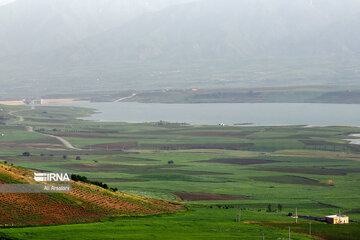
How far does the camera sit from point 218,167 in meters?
136

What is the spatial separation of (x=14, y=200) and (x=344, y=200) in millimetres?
47759

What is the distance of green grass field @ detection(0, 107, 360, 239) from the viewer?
63875 mm

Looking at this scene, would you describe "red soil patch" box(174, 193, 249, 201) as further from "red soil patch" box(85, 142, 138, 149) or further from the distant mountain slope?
→ "red soil patch" box(85, 142, 138, 149)

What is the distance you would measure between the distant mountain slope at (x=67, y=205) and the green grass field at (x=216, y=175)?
8.26 feet

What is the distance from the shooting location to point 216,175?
409 feet

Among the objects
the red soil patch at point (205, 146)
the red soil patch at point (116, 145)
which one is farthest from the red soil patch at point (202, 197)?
the red soil patch at point (116, 145)

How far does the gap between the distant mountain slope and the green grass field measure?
2.52m

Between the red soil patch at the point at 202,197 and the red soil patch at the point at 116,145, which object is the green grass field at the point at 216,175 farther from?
the red soil patch at the point at 202,197

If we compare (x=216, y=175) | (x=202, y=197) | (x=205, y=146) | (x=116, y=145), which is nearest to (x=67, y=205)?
(x=202, y=197)

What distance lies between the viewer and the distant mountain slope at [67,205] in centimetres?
6341

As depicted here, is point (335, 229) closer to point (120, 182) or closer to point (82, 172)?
point (120, 182)

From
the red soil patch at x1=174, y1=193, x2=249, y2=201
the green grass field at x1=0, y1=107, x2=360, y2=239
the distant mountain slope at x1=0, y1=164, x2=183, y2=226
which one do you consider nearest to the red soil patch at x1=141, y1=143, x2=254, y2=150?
the green grass field at x1=0, y1=107, x2=360, y2=239

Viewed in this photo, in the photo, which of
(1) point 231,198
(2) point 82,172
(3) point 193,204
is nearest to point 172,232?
(3) point 193,204

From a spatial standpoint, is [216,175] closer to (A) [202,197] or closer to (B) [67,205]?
(A) [202,197]
